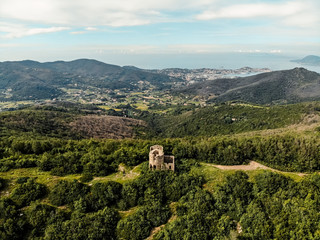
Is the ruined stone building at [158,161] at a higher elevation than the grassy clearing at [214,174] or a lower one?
higher

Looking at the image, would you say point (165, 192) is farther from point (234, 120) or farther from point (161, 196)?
point (234, 120)

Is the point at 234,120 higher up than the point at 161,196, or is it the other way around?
the point at 161,196

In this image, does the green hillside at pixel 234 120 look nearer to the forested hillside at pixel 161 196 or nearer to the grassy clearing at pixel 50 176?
the forested hillside at pixel 161 196

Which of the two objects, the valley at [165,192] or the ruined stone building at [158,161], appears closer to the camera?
the valley at [165,192]

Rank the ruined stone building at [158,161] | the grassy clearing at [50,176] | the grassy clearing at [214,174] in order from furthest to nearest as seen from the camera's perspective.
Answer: the ruined stone building at [158,161] < the grassy clearing at [50,176] < the grassy clearing at [214,174]

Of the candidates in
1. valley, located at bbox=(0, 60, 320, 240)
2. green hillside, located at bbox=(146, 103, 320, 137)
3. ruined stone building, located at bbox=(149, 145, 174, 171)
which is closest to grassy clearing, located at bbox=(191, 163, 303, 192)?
valley, located at bbox=(0, 60, 320, 240)

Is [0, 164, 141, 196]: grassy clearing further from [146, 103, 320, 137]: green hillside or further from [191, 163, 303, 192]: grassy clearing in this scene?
[146, 103, 320, 137]: green hillside

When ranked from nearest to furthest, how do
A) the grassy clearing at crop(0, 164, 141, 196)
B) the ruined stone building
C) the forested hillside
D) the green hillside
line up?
the forested hillside < the grassy clearing at crop(0, 164, 141, 196) < the ruined stone building < the green hillside

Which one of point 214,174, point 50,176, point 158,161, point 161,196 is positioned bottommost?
point 161,196

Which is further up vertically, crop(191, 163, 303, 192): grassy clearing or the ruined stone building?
the ruined stone building

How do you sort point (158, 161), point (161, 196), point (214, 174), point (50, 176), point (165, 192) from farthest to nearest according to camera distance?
point (50, 176), point (214, 174), point (158, 161), point (165, 192), point (161, 196)

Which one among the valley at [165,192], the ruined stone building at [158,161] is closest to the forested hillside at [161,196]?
the valley at [165,192]

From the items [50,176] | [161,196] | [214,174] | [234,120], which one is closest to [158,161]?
[161,196]
